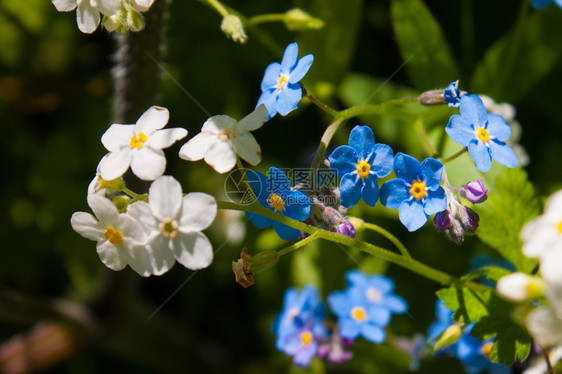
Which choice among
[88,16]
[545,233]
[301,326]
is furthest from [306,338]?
[88,16]

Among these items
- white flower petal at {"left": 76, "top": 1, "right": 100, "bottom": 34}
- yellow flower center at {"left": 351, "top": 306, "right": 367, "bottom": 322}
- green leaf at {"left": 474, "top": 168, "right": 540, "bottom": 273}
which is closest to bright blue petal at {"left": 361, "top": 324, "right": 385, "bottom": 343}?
yellow flower center at {"left": 351, "top": 306, "right": 367, "bottom": 322}

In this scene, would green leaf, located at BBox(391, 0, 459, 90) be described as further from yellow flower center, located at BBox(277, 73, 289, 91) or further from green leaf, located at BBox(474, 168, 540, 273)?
yellow flower center, located at BBox(277, 73, 289, 91)

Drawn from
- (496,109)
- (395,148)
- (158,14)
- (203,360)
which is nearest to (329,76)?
(395,148)

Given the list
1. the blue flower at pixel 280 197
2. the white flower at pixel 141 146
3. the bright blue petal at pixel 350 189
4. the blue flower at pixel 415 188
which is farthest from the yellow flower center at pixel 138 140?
the blue flower at pixel 415 188

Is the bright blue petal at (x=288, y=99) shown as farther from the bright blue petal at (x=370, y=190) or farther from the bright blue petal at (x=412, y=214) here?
the bright blue petal at (x=412, y=214)

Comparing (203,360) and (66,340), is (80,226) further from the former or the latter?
(203,360)

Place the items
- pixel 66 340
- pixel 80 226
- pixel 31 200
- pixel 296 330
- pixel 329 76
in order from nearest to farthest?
pixel 80 226
pixel 296 330
pixel 329 76
pixel 66 340
pixel 31 200
